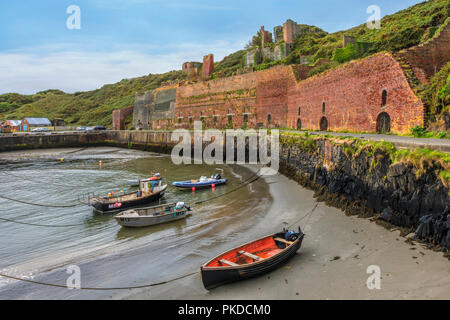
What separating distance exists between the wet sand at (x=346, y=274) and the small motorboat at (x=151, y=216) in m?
5.77

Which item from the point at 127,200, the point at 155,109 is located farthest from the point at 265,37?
the point at 127,200

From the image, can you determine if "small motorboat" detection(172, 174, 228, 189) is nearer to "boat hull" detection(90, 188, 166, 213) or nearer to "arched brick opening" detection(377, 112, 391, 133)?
"boat hull" detection(90, 188, 166, 213)

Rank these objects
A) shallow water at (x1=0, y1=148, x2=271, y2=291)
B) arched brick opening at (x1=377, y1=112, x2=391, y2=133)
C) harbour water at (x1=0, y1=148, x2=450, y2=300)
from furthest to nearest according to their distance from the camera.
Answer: arched brick opening at (x1=377, y1=112, x2=391, y2=133) → shallow water at (x1=0, y1=148, x2=271, y2=291) → harbour water at (x1=0, y1=148, x2=450, y2=300)

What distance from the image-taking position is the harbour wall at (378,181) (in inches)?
350

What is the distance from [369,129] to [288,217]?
9334 mm

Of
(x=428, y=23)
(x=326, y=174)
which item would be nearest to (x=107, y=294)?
(x=326, y=174)

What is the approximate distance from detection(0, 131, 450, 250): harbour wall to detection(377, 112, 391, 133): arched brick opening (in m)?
3.57

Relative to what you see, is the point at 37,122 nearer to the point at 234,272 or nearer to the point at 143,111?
the point at 143,111

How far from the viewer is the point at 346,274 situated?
27.8 feet

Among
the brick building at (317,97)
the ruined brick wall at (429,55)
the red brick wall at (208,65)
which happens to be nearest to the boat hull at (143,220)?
the brick building at (317,97)

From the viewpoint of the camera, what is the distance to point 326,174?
1675 centimetres

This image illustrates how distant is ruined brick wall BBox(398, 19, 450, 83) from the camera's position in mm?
16719

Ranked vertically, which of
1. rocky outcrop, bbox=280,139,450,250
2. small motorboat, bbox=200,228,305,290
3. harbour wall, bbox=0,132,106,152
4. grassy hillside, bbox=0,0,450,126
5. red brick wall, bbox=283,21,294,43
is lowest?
small motorboat, bbox=200,228,305,290

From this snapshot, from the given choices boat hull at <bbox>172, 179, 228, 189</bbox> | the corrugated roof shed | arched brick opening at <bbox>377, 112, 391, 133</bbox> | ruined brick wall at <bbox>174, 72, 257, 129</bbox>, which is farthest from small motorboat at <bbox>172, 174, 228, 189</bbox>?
the corrugated roof shed
